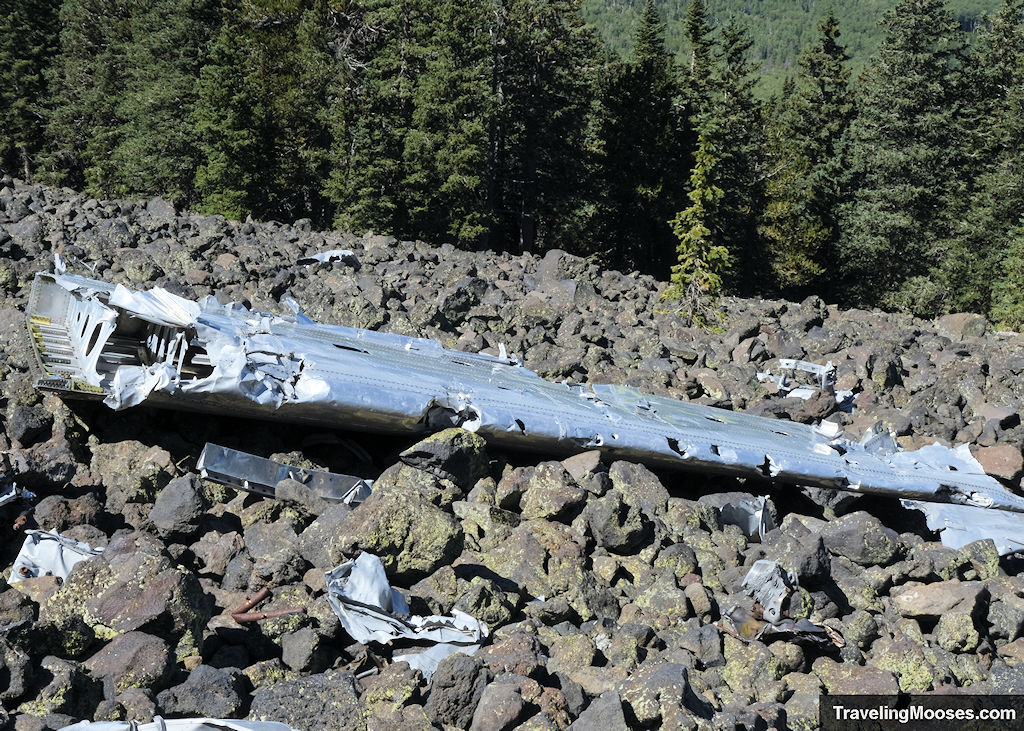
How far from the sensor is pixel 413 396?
8.93m

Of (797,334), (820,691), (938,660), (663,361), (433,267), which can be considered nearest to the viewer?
(820,691)

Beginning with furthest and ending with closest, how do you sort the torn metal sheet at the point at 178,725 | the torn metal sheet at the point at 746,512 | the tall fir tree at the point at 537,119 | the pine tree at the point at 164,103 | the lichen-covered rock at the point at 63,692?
1. the pine tree at the point at 164,103
2. the tall fir tree at the point at 537,119
3. the torn metal sheet at the point at 746,512
4. the lichen-covered rock at the point at 63,692
5. the torn metal sheet at the point at 178,725

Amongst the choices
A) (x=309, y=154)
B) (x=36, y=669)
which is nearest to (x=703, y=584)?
(x=36, y=669)

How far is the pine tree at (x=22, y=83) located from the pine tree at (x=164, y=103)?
891 centimetres

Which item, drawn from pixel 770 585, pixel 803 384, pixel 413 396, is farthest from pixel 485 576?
pixel 803 384

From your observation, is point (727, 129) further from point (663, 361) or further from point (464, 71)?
point (663, 361)

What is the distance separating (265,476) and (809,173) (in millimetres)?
35996

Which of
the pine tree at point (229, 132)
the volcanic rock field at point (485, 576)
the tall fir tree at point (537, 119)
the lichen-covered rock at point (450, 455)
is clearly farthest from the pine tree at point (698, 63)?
the lichen-covered rock at point (450, 455)

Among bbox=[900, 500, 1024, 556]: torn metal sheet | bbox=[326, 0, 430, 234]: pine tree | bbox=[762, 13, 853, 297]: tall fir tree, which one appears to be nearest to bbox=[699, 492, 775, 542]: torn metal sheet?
bbox=[900, 500, 1024, 556]: torn metal sheet

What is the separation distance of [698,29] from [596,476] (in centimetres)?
3434

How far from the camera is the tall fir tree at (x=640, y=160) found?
1401 inches

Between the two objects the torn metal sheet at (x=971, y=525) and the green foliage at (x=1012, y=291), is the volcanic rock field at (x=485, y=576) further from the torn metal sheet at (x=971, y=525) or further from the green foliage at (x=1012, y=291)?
the green foliage at (x=1012, y=291)

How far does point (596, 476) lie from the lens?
8938 millimetres

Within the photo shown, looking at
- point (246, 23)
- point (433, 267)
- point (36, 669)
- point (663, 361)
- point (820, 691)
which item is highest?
point (246, 23)
